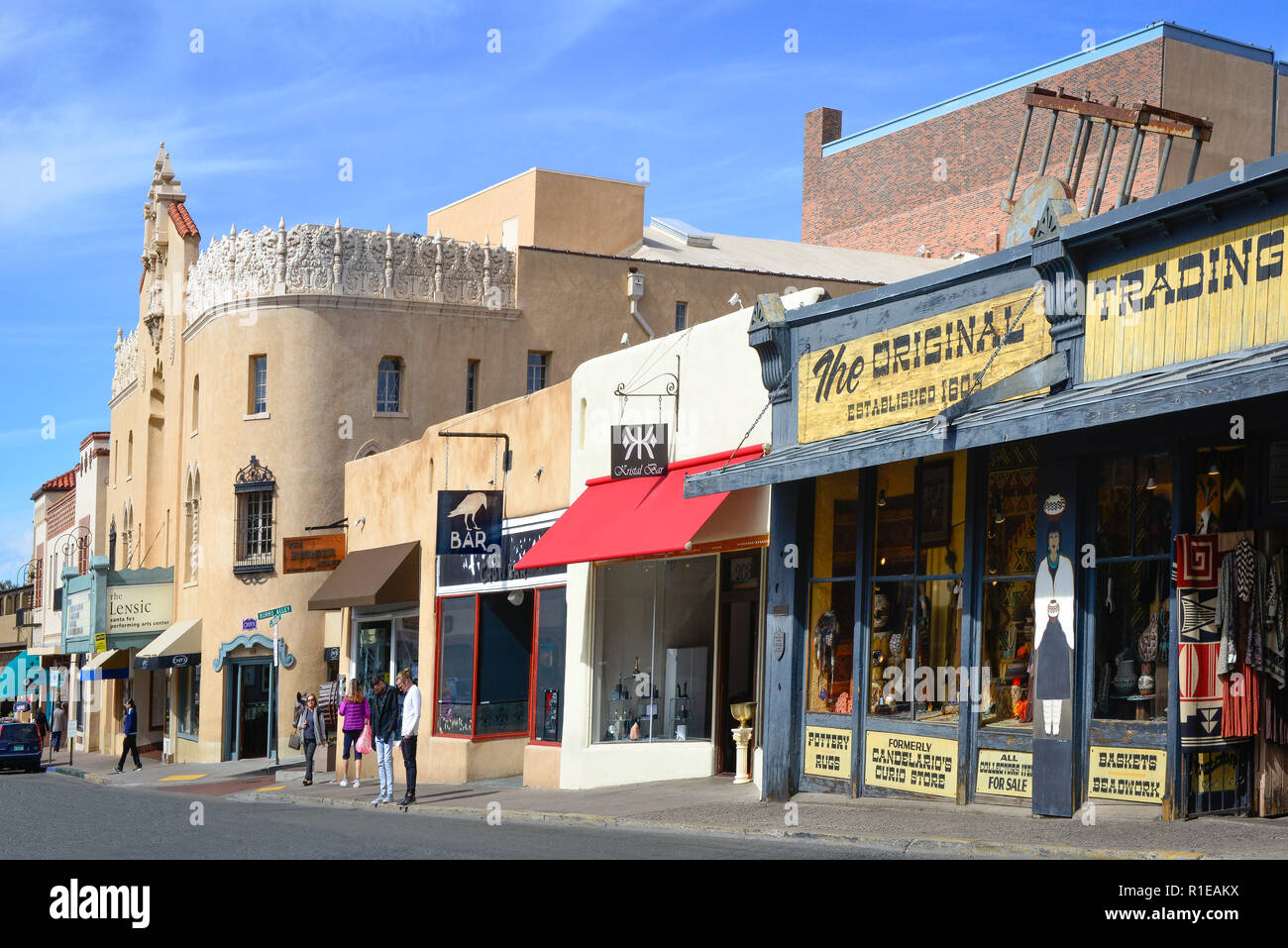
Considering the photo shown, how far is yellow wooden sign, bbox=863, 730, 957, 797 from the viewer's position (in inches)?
629

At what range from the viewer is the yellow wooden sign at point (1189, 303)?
1273 centimetres

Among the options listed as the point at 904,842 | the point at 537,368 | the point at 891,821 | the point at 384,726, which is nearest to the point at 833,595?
the point at 891,821

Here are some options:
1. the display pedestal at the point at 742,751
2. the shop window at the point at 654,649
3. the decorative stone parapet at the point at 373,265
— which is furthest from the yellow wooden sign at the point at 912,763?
the decorative stone parapet at the point at 373,265

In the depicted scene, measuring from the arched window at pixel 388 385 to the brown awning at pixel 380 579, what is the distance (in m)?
8.81

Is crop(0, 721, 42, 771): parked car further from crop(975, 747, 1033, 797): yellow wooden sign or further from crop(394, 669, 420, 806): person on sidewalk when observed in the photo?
crop(975, 747, 1033, 797): yellow wooden sign

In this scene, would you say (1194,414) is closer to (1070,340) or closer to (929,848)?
(1070,340)

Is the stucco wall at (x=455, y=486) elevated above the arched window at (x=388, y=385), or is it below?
below

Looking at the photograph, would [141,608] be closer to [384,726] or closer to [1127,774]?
[384,726]

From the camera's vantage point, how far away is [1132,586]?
566 inches

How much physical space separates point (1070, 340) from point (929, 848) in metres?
4.98

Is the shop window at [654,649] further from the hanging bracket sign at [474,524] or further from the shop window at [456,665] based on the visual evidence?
the shop window at [456,665]

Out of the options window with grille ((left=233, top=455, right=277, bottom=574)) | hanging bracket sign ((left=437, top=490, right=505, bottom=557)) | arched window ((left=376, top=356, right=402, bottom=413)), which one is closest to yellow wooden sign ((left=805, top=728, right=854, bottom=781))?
hanging bracket sign ((left=437, top=490, right=505, bottom=557))

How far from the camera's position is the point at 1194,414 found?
44.6 ft

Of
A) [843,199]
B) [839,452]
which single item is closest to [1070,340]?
[839,452]
